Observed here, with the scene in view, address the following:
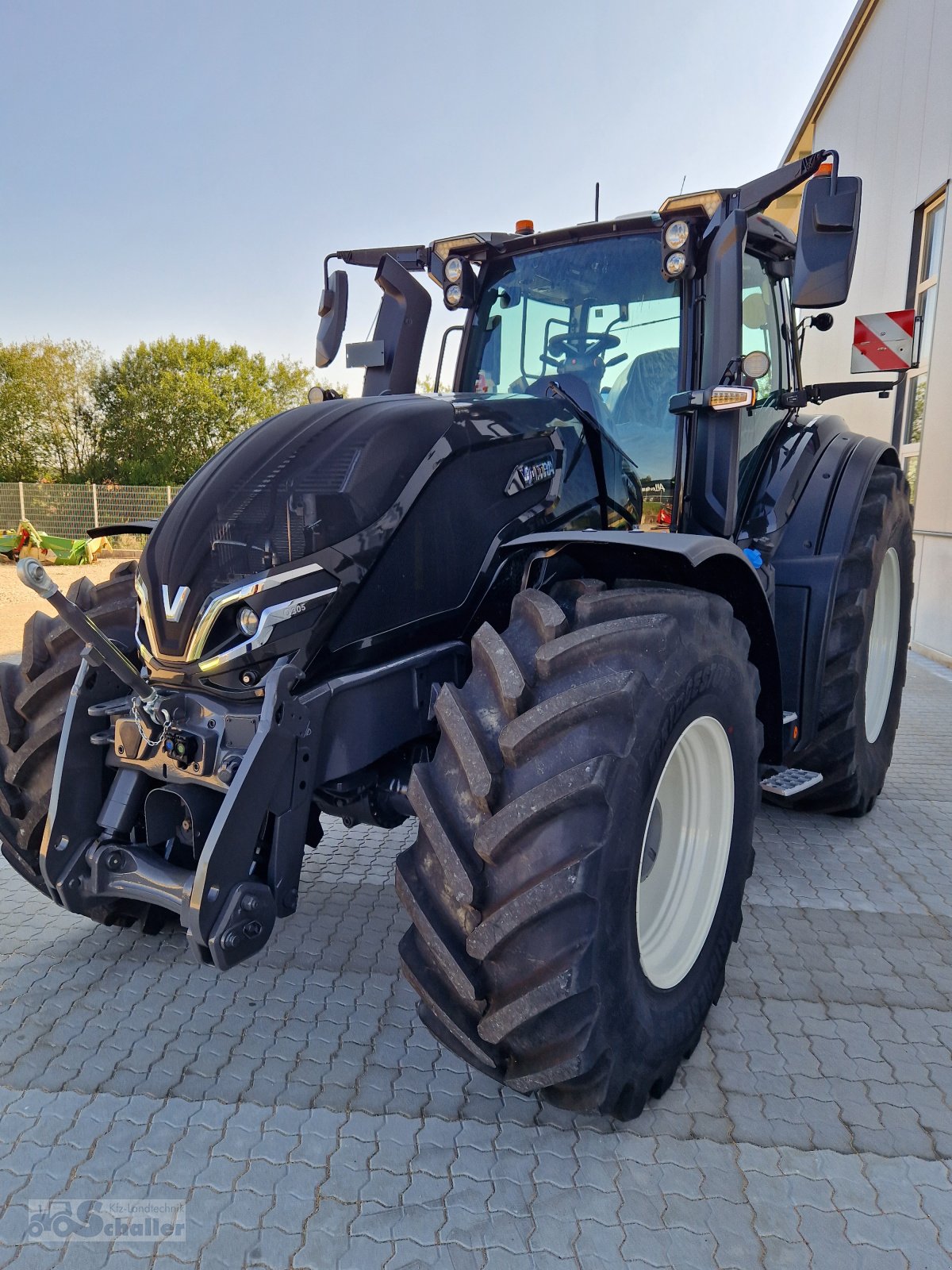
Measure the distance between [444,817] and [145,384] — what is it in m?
34.7

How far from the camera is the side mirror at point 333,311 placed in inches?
125

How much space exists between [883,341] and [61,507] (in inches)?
780

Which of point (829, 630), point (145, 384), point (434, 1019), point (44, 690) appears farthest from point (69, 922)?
point (145, 384)

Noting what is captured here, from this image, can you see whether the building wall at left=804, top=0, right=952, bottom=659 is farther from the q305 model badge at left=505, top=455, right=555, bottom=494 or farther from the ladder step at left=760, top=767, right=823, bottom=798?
the q305 model badge at left=505, top=455, right=555, bottom=494

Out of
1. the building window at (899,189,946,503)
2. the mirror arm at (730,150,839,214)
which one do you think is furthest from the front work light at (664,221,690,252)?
the building window at (899,189,946,503)

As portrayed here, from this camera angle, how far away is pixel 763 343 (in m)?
3.40

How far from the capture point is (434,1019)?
5.80 ft

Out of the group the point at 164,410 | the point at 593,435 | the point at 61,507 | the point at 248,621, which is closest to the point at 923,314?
the point at 593,435

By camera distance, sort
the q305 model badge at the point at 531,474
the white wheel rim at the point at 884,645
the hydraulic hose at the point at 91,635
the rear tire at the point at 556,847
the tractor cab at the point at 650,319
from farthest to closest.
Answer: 1. the white wheel rim at the point at 884,645
2. the tractor cab at the point at 650,319
3. the q305 model badge at the point at 531,474
4. the hydraulic hose at the point at 91,635
5. the rear tire at the point at 556,847

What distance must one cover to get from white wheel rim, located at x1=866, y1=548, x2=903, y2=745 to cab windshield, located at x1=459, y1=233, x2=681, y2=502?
5.46 feet

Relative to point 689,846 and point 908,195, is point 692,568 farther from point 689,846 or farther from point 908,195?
point 908,195

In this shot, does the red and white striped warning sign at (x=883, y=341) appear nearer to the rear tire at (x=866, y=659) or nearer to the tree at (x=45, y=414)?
the rear tire at (x=866, y=659)

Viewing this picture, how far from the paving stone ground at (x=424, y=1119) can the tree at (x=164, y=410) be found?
30648 millimetres

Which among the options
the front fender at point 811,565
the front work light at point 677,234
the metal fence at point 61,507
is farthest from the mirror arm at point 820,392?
the metal fence at point 61,507
